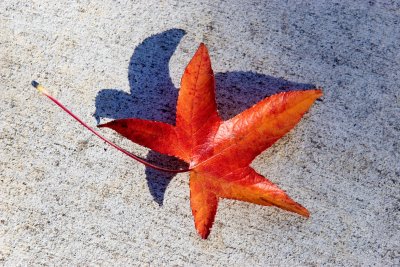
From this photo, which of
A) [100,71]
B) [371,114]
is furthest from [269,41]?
[100,71]

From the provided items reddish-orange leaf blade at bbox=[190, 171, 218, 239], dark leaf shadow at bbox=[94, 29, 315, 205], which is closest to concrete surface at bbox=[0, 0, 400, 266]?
dark leaf shadow at bbox=[94, 29, 315, 205]

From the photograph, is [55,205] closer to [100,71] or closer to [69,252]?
[69,252]

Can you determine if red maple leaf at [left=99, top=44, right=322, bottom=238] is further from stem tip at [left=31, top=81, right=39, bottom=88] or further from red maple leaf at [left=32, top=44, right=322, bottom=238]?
stem tip at [left=31, top=81, right=39, bottom=88]

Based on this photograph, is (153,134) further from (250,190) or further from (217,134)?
(250,190)

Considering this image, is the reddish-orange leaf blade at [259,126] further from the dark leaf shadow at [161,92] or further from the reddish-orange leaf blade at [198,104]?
the dark leaf shadow at [161,92]

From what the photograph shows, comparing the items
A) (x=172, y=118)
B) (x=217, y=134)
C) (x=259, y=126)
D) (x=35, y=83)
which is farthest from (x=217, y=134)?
(x=35, y=83)

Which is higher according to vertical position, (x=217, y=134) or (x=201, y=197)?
(x=217, y=134)
